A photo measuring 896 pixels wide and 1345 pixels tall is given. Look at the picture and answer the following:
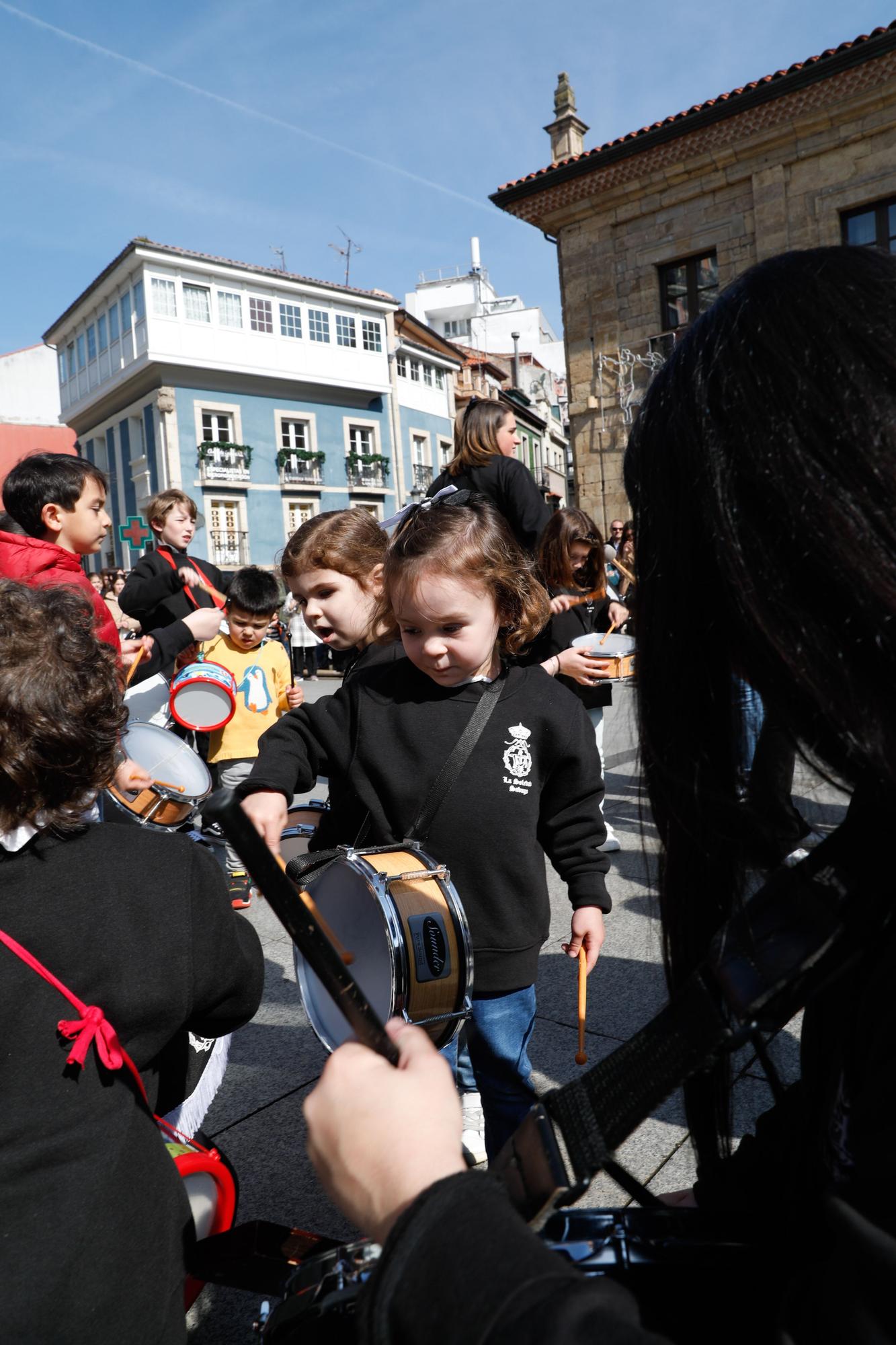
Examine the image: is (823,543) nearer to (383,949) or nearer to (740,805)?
(740,805)

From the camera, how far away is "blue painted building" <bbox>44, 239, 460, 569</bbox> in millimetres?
27781

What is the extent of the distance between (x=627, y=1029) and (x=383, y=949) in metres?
1.59

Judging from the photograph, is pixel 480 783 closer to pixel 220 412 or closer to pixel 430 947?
pixel 430 947

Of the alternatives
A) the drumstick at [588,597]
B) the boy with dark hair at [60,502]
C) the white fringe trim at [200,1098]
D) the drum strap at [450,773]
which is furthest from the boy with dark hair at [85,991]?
the drumstick at [588,597]

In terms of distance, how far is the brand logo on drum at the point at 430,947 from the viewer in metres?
1.69

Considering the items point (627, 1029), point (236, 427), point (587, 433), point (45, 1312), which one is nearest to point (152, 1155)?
point (45, 1312)

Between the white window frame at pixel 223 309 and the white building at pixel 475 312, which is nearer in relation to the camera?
the white window frame at pixel 223 309

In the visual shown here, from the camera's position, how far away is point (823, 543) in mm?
688

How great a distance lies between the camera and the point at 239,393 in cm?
2912

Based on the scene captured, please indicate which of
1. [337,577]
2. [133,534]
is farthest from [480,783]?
[133,534]

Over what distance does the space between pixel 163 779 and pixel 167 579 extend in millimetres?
1910

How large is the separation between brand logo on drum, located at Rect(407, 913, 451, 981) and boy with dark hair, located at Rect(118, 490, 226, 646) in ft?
12.3

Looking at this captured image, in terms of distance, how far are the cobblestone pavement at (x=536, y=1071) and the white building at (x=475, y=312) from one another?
154 feet

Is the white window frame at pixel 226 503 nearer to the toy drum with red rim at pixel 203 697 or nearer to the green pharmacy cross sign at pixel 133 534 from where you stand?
the green pharmacy cross sign at pixel 133 534
